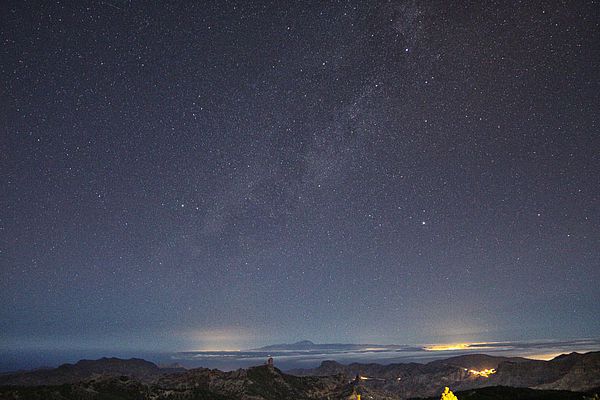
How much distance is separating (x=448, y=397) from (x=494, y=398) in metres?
175

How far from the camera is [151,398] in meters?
198

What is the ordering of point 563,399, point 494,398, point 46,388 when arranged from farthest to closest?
point 494,398
point 46,388
point 563,399

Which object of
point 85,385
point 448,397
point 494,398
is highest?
point 448,397

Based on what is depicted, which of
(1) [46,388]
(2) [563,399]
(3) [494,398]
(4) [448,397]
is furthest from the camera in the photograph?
(3) [494,398]

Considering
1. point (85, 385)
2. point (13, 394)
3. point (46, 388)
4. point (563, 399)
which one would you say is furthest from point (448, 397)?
point (85, 385)

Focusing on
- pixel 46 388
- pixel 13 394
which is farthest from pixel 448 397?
pixel 46 388

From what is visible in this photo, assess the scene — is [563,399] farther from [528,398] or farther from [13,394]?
[13,394]

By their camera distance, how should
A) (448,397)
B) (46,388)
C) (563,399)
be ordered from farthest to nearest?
(46,388) < (563,399) < (448,397)

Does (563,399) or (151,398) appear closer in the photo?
(563,399)

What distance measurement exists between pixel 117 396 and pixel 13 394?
51667 mm

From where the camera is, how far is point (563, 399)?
472 ft

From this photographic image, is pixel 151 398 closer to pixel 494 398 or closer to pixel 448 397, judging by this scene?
pixel 494 398

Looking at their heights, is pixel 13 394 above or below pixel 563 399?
above

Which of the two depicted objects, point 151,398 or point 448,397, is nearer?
point 448,397
